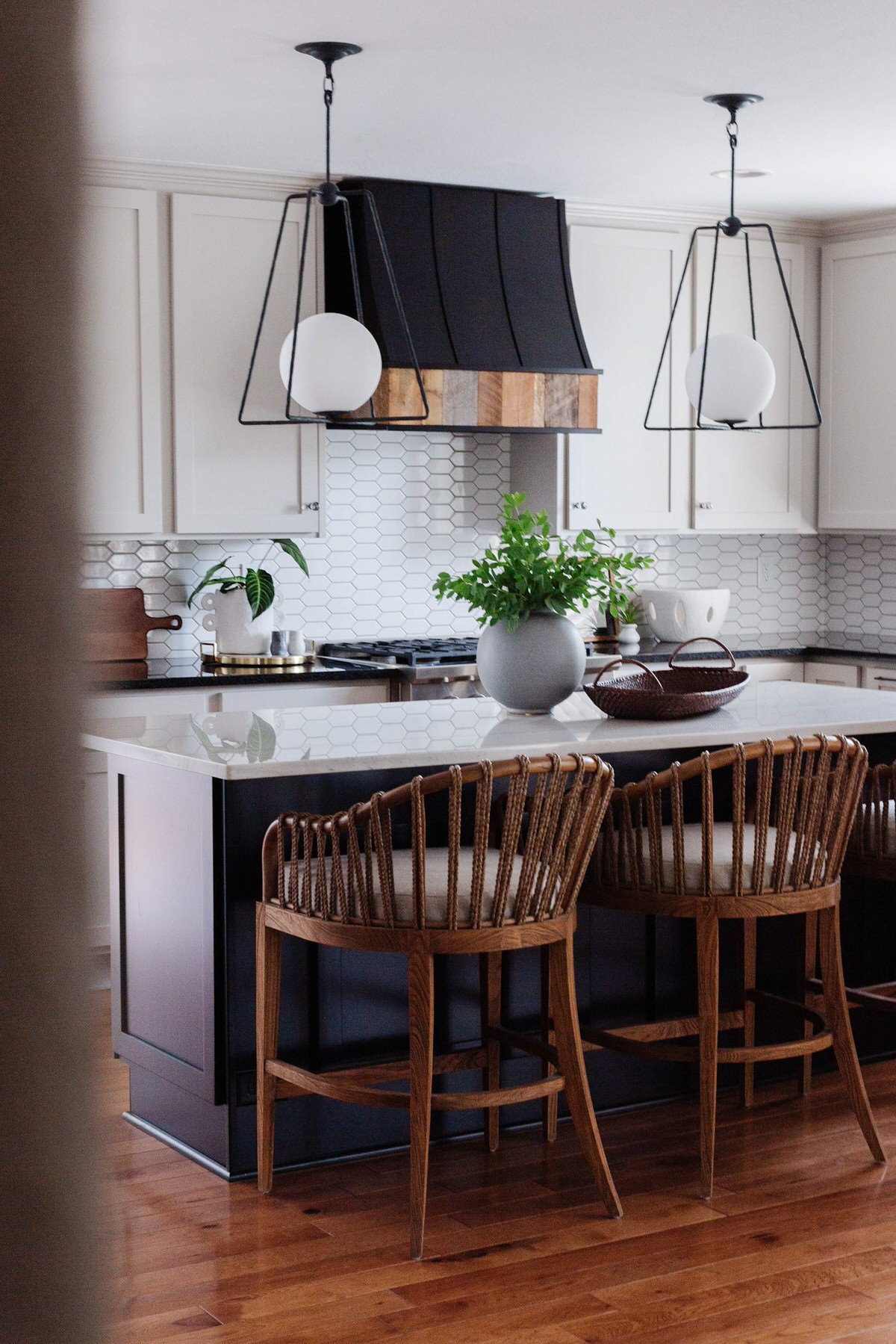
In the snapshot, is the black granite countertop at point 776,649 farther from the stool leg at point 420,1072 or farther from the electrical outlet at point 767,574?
the stool leg at point 420,1072

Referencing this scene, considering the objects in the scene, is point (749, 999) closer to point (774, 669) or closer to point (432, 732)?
point (432, 732)

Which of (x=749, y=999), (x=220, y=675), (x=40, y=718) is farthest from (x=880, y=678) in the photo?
(x=40, y=718)

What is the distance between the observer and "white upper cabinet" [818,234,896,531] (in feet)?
18.7

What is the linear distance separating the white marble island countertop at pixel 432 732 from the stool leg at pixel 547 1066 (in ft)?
1.41

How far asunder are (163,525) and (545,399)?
1379mm

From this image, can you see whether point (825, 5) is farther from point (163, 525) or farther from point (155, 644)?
point (155, 644)

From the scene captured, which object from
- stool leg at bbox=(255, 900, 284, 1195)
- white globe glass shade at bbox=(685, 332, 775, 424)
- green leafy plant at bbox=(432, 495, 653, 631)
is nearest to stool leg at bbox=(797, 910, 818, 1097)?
green leafy plant at bbox=(432, 495, 653, 631)

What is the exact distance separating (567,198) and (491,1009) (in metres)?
3.29

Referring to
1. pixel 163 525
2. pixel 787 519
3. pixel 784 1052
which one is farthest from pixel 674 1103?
pixel 787 519

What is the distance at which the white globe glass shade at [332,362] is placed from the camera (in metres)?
3.54

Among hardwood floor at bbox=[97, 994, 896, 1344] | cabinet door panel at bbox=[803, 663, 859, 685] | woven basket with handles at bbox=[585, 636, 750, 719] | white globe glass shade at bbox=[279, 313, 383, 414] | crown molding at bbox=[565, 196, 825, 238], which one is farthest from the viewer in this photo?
cabinet door panel at bbox=[803, 663, 859, 685]

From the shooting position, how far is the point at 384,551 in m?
5.47

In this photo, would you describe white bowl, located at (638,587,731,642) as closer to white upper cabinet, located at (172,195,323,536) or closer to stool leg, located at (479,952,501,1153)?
white upper cabinet, located at (172,195,323,536)

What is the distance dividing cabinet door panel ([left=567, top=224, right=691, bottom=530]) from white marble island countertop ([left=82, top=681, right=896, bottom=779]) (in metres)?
1.98
